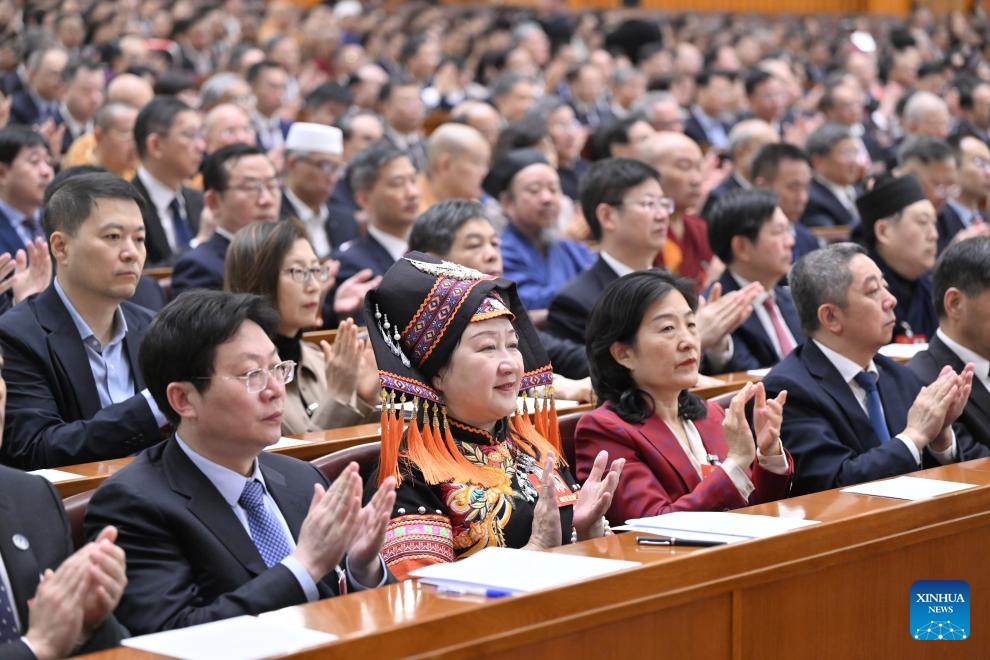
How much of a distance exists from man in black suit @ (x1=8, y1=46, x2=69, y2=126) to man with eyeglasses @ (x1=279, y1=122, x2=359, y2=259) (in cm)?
323

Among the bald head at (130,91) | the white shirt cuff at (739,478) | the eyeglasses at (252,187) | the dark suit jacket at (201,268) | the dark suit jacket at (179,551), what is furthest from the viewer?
the bald head at (130,91)

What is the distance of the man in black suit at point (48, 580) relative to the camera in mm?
1775

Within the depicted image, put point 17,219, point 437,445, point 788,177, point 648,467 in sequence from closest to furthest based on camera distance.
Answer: point 437,445, point 648,467, point 17,219, point 788,177

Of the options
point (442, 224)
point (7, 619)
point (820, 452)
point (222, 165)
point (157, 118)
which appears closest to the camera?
point (7, 619)

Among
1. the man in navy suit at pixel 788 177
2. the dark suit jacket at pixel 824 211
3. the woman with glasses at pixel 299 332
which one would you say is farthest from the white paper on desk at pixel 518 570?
the dark suit jacket at pixel 824 211

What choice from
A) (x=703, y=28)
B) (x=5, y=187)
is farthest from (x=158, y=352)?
(x=703, y=28)

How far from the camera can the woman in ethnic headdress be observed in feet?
7.87

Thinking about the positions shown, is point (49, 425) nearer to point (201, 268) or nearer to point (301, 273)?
point (301, 273)

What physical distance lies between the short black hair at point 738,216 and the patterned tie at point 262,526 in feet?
9.06

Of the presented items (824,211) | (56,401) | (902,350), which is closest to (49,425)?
(56,401)

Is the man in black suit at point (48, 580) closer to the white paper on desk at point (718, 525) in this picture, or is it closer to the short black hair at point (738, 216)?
the white paper on desk at point (718, 525)

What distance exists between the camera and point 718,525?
226 centimetres

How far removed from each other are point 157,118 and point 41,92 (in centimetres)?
334

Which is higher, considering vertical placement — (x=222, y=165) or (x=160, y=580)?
(x=222, y=165)
